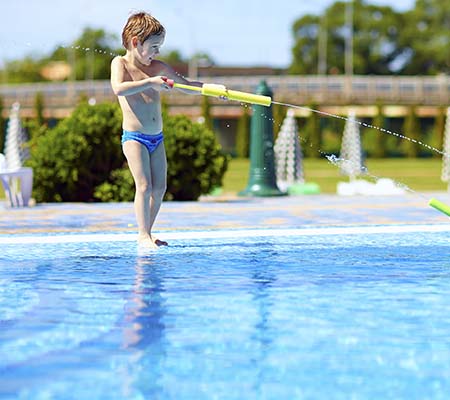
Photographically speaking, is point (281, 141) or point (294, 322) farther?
point (281, 141)

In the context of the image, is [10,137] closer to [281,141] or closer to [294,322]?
[281,141]

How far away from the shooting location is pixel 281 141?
19938 mm

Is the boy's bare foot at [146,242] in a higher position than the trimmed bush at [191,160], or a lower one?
lower

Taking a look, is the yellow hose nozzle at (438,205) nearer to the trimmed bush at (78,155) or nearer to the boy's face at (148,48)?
the boy's face at (148,48)

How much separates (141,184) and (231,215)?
2927mm

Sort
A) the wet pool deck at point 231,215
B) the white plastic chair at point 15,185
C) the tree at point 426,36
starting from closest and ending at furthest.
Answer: the wet pool deck at point 231,215 < the white plastic chair at point 15,185 < the tree at point 426,36

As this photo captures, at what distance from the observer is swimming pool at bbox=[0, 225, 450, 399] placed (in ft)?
11.2

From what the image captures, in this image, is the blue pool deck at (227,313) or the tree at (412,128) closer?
the blue pool deck at (227,313)

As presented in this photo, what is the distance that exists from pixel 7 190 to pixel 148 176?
173 inches

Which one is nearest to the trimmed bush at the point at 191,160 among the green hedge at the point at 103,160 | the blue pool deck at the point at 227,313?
the green hedge at the point at 103,160

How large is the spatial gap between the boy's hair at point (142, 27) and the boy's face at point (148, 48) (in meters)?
0.03

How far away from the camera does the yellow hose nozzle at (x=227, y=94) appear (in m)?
7.02

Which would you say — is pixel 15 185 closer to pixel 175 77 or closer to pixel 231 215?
pixel 231 215

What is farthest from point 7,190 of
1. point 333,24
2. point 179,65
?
point 179,65
